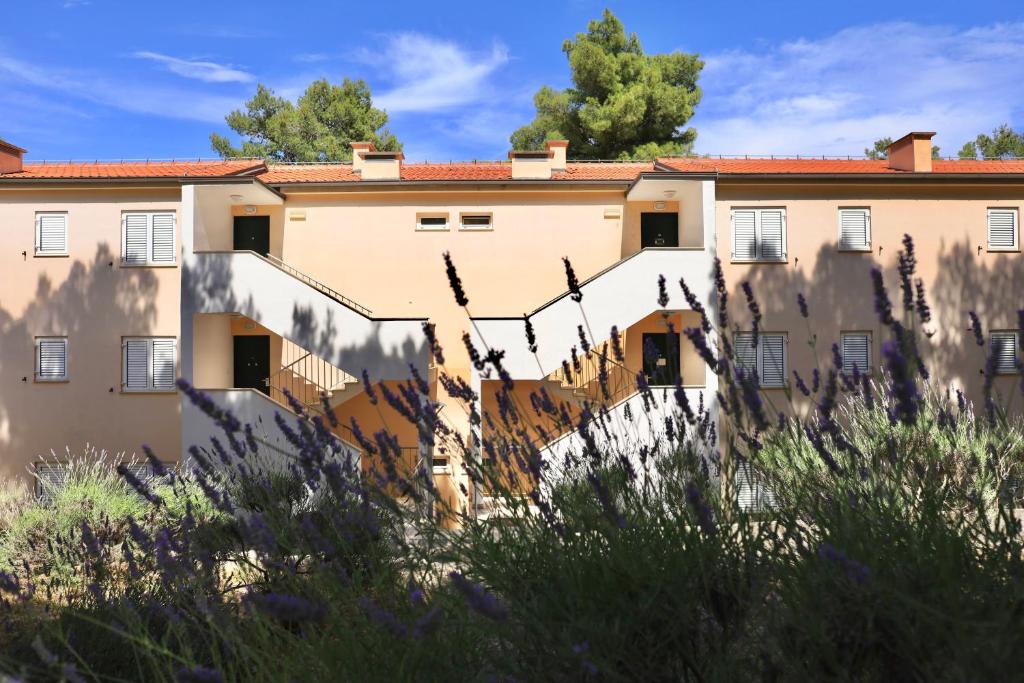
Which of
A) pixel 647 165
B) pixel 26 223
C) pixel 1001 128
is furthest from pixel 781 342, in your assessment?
pixel 1001 128

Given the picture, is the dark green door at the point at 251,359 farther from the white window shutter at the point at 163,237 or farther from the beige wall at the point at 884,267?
the beige wall at the point at 884,267

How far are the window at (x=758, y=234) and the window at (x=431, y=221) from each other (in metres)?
6.57

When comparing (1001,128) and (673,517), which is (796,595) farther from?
(1001,128)

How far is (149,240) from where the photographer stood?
1805cm

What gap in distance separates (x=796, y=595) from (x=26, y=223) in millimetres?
20085

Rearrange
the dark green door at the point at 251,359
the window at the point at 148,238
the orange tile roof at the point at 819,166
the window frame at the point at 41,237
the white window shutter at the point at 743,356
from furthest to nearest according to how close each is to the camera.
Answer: the orange tile roof at the point at 819,166 < the dark green door at the point at 251,359 < the window frame at the point at 41,237 < the window at the point at 148,238 < the white window shutter at the point at 743,356

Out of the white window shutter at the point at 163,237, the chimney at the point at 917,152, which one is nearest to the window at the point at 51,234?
the white window shutter at the point at 163,237

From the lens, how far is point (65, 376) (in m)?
18.0

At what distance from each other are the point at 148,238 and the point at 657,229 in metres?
11.8

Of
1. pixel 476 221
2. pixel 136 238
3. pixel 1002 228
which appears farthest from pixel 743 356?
pixel 136 238

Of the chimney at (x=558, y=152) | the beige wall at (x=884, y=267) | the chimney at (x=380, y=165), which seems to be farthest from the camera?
the chimney at (x=558, y=152)

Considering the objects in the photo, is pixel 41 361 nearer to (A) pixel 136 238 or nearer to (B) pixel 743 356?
(A) pixel 136 238

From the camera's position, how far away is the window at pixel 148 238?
59.1 ft

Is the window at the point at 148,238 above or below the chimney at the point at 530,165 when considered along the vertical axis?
below
